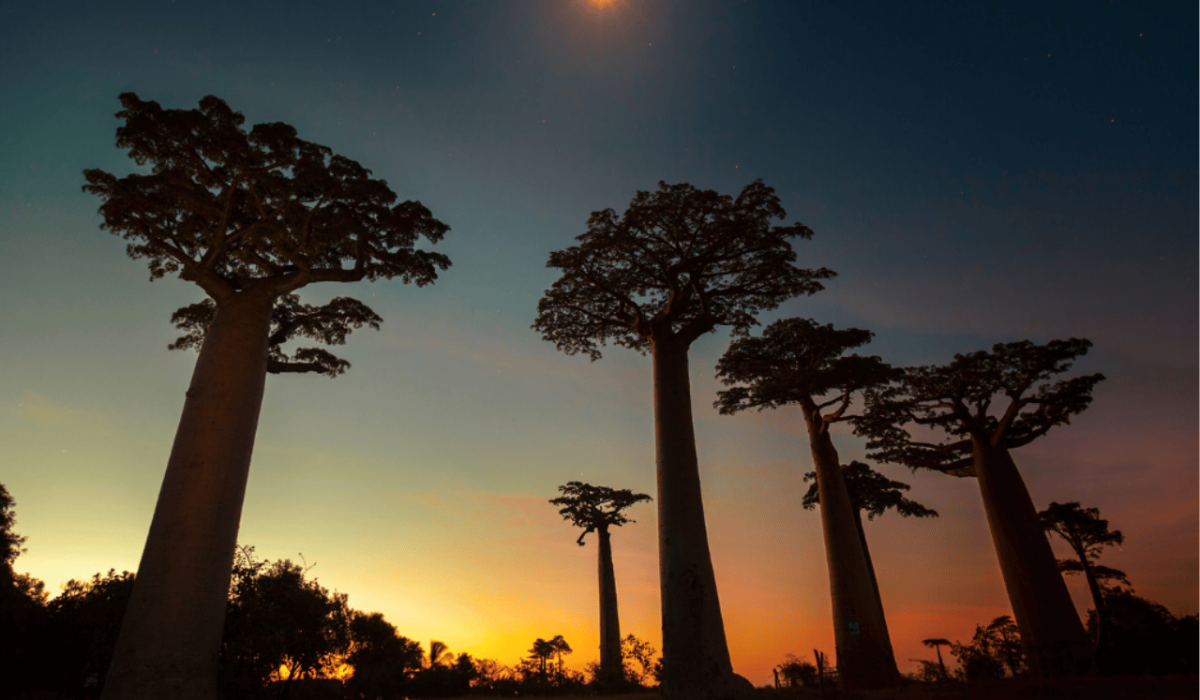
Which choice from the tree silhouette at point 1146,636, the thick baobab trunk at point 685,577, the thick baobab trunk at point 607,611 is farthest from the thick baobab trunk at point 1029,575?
the thick baobab trunk at point 607,611

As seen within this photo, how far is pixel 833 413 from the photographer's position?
21.0 m

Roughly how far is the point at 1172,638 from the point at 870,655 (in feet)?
67.0

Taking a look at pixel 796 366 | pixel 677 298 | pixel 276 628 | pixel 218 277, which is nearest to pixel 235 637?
pixel 276 628

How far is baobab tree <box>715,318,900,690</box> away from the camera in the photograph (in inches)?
684

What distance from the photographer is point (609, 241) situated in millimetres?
16750

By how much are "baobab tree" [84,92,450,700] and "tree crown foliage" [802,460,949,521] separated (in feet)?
65.8

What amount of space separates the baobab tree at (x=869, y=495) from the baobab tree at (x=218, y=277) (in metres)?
20.1

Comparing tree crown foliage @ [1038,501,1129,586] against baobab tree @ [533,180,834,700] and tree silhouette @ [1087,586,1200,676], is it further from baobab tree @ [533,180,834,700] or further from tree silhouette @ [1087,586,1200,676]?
baobab tree @ [533,180,834,700]

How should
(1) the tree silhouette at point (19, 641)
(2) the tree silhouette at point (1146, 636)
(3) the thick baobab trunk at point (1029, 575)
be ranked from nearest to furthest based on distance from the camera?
(1) the tree silhouette at point (19, 641)
(3) the thick baobab trunk at point (1029, 575)
(2) the tree silhouette at point (1146, 636)

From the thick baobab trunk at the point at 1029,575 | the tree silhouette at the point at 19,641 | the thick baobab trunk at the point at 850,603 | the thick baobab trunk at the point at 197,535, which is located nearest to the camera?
the thick baobab trunk at the point at 197,535

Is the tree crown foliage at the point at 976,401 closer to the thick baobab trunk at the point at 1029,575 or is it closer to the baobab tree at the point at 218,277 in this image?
the thick baobab trunk at the point at 1029,575

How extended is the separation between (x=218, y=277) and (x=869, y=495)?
2553 cm

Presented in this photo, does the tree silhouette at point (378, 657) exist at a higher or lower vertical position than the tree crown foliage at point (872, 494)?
lower

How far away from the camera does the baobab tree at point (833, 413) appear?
17.4 metres
